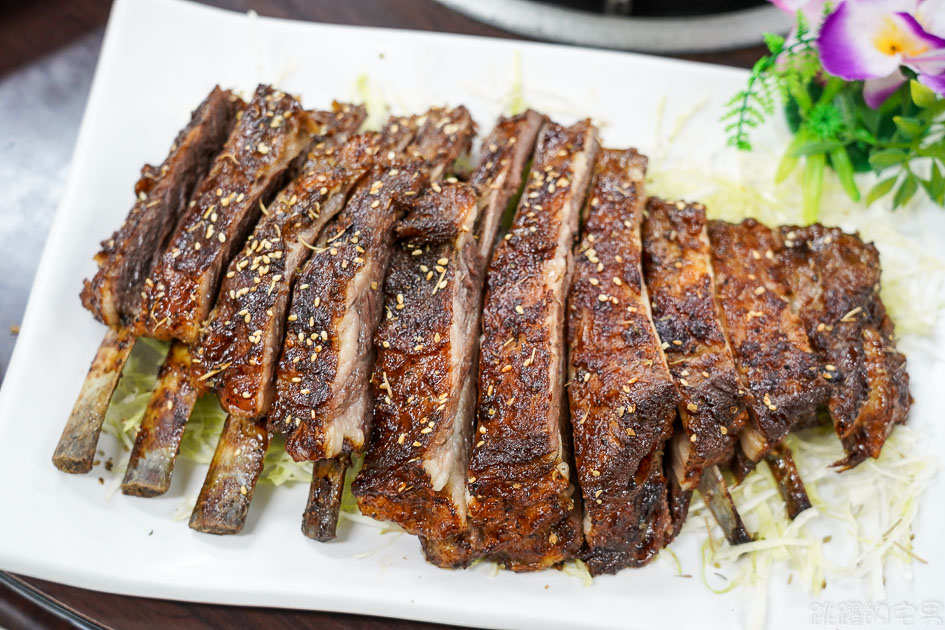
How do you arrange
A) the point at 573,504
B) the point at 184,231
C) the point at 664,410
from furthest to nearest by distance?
1. the point at 184,231
2. the point at 573,504
3. the point at 664,410

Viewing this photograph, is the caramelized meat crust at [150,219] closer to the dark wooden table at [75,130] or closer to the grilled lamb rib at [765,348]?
A: the dark wooden table at [75,130]

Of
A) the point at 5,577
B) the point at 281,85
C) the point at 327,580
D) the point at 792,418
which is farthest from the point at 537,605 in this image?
the point at 281,85

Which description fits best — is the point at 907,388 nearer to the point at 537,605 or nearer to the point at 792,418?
the point at 792,418

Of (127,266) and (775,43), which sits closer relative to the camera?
(127,266)

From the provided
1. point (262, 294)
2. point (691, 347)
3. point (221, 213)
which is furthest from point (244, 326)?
point (691, 347)

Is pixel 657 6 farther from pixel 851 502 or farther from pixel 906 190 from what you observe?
pixel 851 502

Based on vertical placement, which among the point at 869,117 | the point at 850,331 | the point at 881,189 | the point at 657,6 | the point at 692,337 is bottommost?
the point at 692,337

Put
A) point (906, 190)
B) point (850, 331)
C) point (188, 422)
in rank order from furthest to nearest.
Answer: point (906, 190) → point (188, 422) → point (850, 331)
